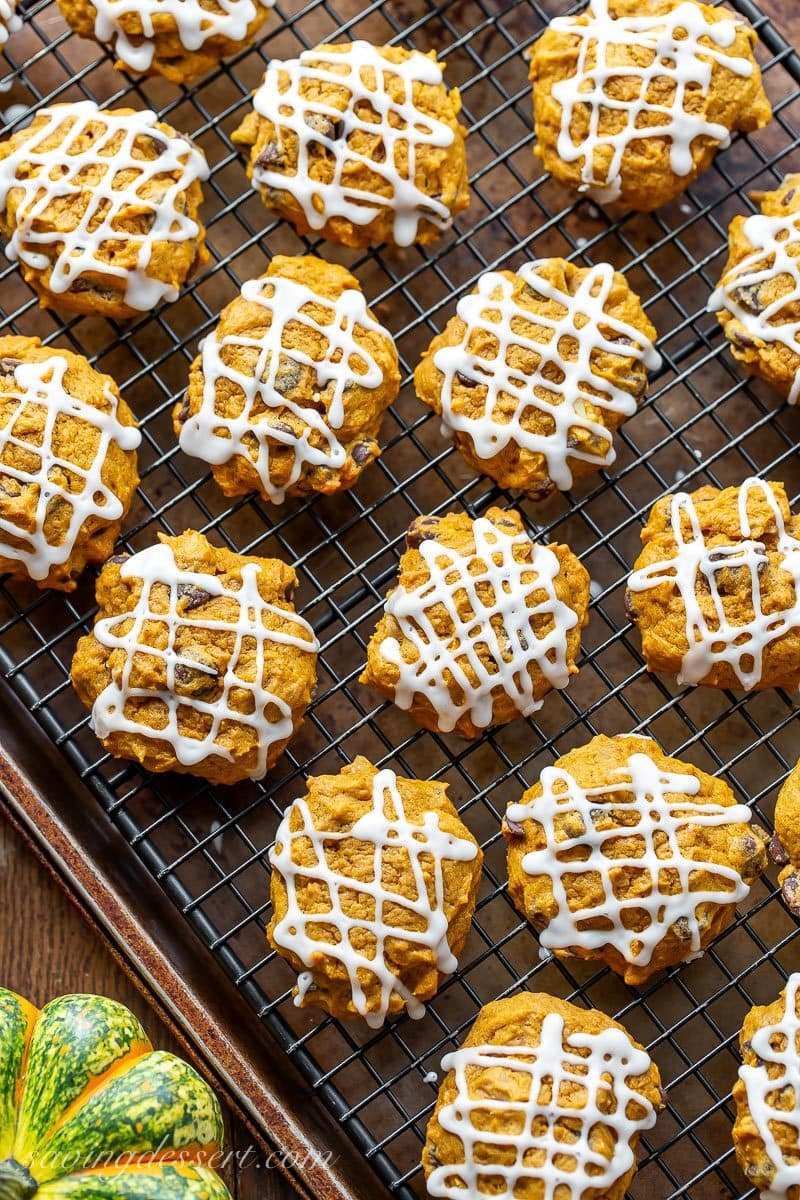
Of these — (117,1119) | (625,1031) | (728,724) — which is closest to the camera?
(117,1119)

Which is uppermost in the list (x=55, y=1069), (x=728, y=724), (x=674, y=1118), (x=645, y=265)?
(x=645, y=265)

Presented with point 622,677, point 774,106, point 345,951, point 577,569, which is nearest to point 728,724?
point 622,677

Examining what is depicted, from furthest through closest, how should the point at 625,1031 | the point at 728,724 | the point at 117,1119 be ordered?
the point at 728,724
the point at 625,1031
the point at 117,1119

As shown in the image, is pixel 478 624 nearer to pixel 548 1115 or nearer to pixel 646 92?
pixel 548 1115

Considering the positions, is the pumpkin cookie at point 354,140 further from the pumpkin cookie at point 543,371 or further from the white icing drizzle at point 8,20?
the white icing drizzle at point 8,20

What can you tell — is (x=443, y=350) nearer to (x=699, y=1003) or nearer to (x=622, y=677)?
(x=622, y=677)

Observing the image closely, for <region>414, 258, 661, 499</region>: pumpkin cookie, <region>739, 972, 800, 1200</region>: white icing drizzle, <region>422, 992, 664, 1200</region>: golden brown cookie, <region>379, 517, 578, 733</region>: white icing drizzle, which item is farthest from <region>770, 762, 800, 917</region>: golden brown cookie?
<region>414, 258, 661, 499</region>: pumpkin cookie
